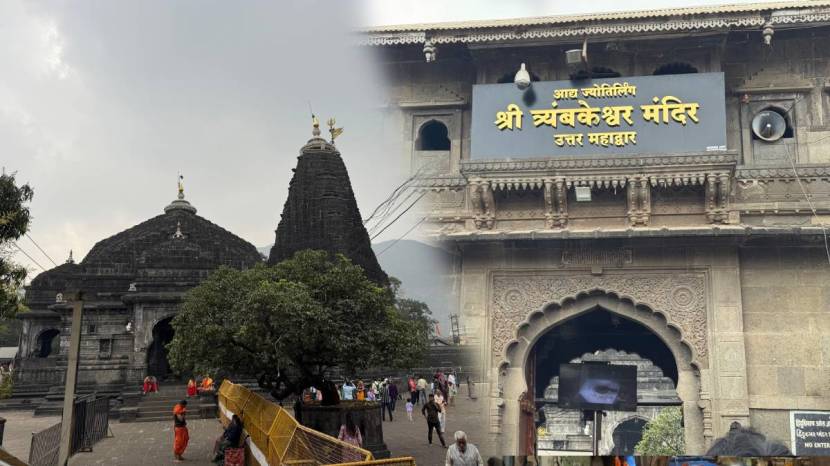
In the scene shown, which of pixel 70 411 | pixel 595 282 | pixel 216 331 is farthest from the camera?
pixel 595 282

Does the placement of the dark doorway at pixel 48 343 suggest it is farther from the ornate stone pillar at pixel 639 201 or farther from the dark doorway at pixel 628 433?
the ornate stone pillar at pixel 639 201

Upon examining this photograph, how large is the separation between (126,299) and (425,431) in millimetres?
15167

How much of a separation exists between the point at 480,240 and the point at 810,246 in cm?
597

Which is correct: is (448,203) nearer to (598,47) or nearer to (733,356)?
(598,47)

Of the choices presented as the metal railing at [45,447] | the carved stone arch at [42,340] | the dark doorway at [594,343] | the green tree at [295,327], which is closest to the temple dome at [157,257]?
the carved stone arch at [42,340]

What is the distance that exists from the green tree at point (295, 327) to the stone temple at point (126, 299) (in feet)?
47.0

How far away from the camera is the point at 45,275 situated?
3600cm

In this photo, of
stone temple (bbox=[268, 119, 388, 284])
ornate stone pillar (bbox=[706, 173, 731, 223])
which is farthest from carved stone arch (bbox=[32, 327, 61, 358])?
ornate stone pillar (bbox=[706, 173, 731, 223])

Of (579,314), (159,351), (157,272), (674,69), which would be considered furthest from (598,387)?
(157,272)

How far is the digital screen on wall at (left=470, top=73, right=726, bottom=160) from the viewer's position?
548 inches

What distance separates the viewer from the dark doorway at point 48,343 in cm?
3510

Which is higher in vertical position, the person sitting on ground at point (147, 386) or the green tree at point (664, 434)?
the person sitting on ground at point (147, 386)

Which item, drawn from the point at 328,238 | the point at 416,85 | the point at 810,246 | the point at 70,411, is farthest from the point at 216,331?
the point at 328,238

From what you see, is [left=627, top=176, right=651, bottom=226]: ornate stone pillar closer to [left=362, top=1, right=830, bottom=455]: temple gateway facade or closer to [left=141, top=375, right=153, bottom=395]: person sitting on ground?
[left=362, top=1, right=830, bottom=455]: temple gateway facade
